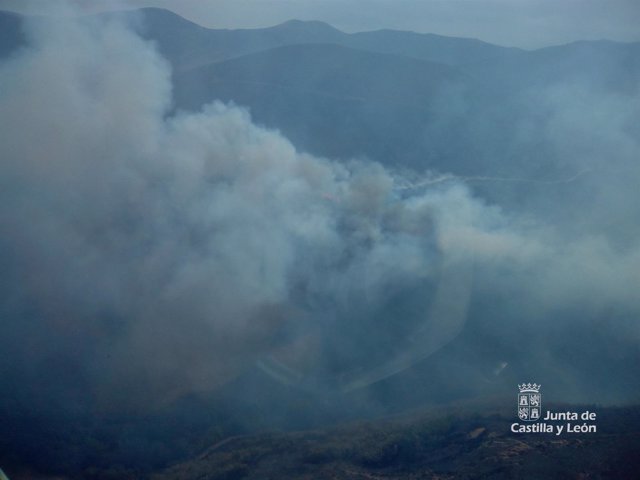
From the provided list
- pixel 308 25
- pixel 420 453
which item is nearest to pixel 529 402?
pixel 420 453

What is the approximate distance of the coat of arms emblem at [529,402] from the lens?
1051 cm

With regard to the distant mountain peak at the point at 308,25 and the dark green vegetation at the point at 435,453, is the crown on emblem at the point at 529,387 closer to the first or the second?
the dark green vegetation at the point at 435,453

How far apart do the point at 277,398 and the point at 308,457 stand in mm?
3508

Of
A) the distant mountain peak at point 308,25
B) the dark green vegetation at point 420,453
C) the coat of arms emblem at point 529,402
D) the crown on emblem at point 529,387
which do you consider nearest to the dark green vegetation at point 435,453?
the dark green vegetation at point 420,453

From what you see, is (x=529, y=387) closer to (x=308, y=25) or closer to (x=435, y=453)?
(x=435, y=453)

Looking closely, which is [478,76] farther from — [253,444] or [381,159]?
[253,444]

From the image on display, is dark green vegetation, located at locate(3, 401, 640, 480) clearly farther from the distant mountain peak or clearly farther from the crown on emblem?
the distant mountain peak

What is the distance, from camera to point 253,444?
36.5 feet

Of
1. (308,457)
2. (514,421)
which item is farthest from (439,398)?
(308,457)

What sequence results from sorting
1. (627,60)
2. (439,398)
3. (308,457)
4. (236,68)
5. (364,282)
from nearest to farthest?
(308,457) → (439,398) → (364,282) → (627,60) → (236,68)

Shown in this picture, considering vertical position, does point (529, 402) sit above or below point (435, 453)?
above

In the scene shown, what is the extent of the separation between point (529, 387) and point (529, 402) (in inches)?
52.7

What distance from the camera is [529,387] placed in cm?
1246

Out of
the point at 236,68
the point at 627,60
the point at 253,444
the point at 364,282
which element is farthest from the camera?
the point at 236,68
